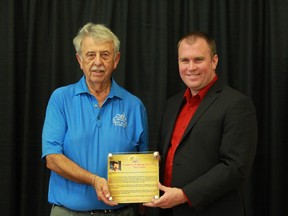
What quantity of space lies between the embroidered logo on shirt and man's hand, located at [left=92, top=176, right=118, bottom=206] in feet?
1.20

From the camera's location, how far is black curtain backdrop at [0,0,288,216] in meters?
3.20

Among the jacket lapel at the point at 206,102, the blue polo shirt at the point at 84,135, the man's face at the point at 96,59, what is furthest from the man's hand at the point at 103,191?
the man's face at the point at 96,59

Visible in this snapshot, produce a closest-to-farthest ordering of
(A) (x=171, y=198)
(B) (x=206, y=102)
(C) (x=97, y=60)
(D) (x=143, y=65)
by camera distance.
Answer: (A) (x=171, y=198) < (B) (x=206, y=102) < (C) (x=97, y=60) < (D) (x=143, y=65)

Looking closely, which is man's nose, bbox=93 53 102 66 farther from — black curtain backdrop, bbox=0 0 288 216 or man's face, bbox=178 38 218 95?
black curtain backdrop, bbox=0 0 288 216

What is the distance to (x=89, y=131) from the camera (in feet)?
7.10

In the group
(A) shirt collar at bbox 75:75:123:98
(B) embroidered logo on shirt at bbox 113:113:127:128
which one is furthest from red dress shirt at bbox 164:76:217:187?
(A) shirt collar at bbox 75:75:123:98

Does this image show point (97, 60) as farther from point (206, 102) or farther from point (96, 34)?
point (206, 102)

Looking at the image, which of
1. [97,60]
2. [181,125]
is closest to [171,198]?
[181,125]

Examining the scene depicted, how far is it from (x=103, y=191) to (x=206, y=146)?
610 millimetres

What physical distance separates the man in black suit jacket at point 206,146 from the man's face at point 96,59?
17.7 inches

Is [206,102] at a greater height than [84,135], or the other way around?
[206,102]

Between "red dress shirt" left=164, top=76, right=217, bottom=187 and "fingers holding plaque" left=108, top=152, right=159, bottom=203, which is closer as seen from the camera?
"fingers holding plaque" left=108, top=152, right=159, bottom=203

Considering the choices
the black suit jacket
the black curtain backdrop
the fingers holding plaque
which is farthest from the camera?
the black curtain backdrop

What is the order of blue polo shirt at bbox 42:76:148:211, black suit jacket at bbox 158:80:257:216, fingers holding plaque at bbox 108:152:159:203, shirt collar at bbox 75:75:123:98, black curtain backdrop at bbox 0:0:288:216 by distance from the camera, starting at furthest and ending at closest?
black curtain backdrop at bbox 0:0:288:216 → shirt collar at bbox 75:75:123:98 → blue polo shirt at bbox 42:76:148:211 → fingers holding plaque at bbox 108:152:159:203 → black suit jacket at bbox 158:80:257:216
